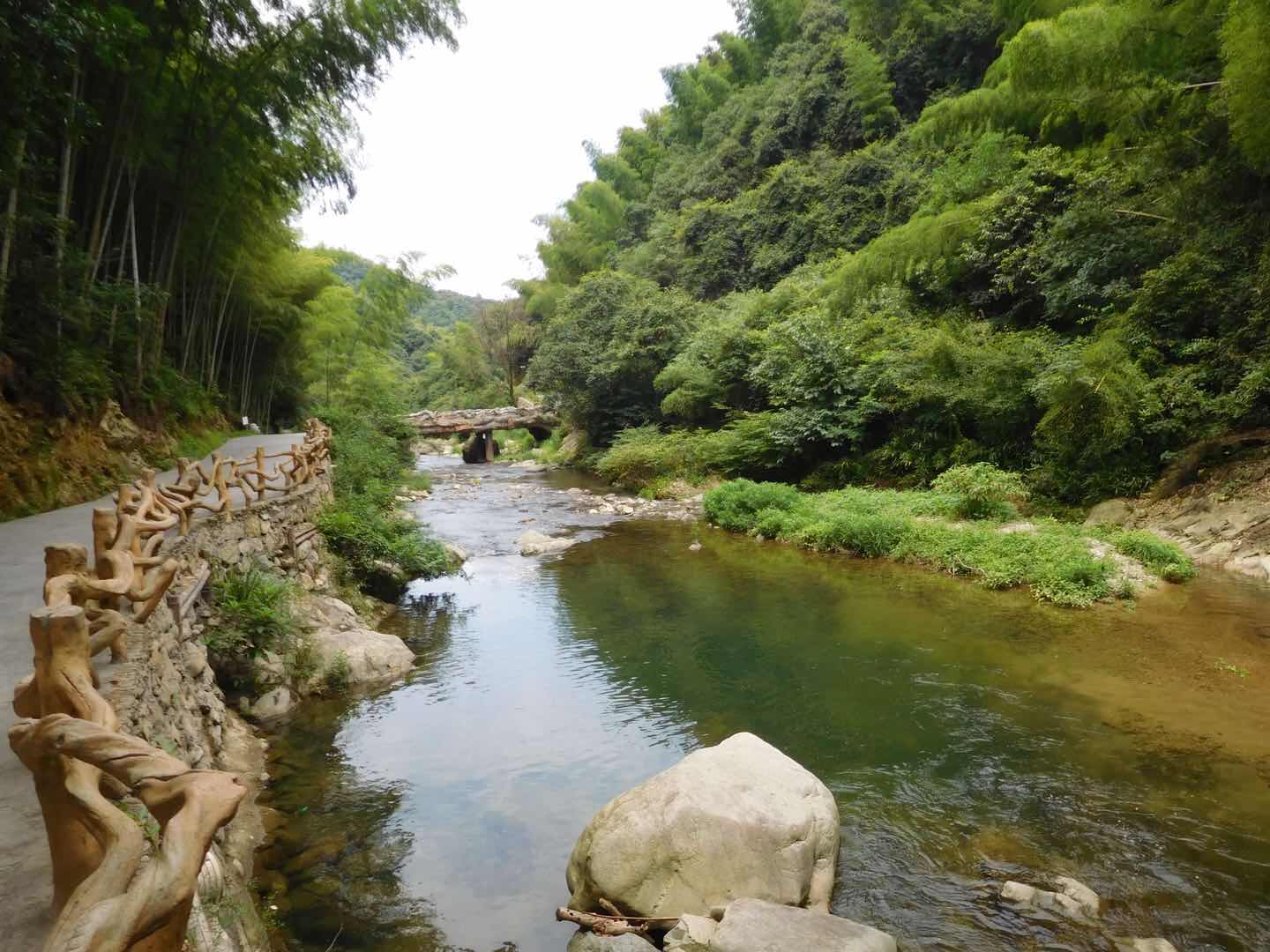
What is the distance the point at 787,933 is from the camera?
3506 millimetres

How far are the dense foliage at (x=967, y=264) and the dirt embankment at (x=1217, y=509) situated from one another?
1.47 feet

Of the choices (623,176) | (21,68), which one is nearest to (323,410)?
(21,68)

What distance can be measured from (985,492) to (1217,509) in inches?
126

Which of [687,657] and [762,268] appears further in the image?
[762,268]

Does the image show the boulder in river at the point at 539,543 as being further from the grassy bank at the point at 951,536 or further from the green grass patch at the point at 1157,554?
the green grass patch at the point at 1157,554

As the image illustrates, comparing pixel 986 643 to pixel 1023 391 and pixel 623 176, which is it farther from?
pixel 623 176

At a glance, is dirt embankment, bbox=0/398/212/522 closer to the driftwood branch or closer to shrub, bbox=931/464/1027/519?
the driftwood branch

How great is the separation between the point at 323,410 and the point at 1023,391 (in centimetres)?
2046

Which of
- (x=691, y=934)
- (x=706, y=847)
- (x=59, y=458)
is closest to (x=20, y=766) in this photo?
(x=691, y=934)

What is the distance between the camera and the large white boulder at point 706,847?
402 centimetres

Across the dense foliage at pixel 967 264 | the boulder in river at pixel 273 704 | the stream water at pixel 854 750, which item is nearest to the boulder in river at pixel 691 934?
the stream water at pixel 854 750

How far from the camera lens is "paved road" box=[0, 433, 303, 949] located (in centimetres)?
224

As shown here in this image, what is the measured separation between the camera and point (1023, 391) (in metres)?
13.8

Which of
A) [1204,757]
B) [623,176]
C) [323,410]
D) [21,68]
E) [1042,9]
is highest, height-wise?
[623,176]
